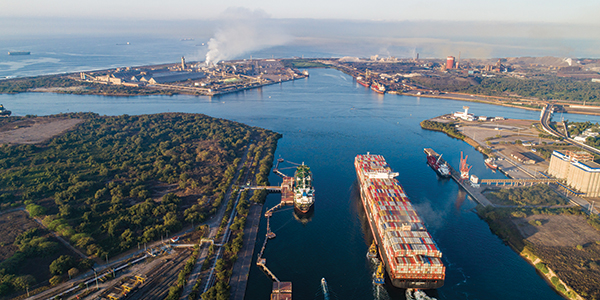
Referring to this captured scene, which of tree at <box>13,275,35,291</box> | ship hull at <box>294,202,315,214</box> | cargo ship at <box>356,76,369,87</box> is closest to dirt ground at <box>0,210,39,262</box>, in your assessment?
tree at <box>13,275,35,291</box>

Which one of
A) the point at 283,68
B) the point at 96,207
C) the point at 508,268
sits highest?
the point at 283,68

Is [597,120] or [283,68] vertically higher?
[283,68]

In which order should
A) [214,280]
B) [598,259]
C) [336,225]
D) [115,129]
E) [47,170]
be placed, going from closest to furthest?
[214,280]
[598,259]
[336,225]
[47,170]
[115,129]

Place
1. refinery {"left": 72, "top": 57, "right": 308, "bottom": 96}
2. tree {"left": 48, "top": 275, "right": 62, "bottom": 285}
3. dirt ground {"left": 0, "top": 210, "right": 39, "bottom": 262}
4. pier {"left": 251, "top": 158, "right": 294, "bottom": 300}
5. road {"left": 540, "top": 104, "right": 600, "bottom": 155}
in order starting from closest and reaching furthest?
tree {"left": 48, "top": 275, "right": 62, "bottom": 285}, pier {"left": 251, "top": 158, "right": 294, "bottom": 300}, dirt ground {"left": 0, "top": 210, "right": 39, "bottom": 262}, road {"left": 540, "top": 104, "right": 600, "bottom": 155}, refinery {"left": 72, "top": 57, "right": 308, "bottom": 96}

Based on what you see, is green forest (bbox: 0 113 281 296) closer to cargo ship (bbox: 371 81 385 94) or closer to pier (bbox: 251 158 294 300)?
pier (bbox: 251 158 294 300)

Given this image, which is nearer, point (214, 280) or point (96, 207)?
point (214, 280)

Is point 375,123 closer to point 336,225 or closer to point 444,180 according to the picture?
point 444,180

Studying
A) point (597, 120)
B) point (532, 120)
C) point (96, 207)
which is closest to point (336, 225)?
point (96, 207)
